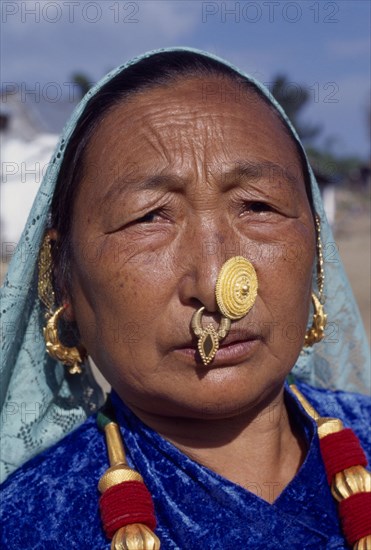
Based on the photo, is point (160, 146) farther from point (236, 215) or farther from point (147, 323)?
point (147, 323)

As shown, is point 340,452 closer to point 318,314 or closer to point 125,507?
point 318,314

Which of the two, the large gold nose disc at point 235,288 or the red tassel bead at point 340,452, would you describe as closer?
the large gold nose disc at point 235,288

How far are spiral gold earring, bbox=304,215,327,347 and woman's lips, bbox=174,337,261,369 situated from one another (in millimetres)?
405

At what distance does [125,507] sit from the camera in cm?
183

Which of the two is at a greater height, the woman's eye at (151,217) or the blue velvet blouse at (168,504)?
the woman's eye at (151,217)

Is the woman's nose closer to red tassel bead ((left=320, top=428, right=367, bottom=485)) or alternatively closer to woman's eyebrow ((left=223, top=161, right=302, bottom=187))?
woman's eyebrow ((left=223, top=161, right=302, bottom=187))

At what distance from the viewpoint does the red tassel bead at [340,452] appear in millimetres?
2053

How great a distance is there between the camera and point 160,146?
6.02 ft

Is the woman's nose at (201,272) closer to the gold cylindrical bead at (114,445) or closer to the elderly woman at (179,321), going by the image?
the elderly woman at (179,321)

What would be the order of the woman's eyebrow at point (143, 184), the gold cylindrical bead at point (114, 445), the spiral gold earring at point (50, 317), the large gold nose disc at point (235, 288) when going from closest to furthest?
the large gold nose disc at point (235, 288), the woman's eyebrow at point (143, 184), the gold cylindrical bead at point (114, 445), the spiral gold earring at point (50, 317)

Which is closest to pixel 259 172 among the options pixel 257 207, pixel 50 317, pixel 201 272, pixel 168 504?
pixel 257 207

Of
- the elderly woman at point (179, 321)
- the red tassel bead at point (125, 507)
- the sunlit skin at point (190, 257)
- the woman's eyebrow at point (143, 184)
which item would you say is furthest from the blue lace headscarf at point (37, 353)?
the red tassel bead at point (125, 507)

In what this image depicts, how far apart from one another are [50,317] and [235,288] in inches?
25.4

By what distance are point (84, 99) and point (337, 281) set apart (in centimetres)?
105
